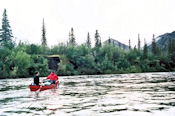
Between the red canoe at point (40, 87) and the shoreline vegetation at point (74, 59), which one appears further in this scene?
the shoreline vegetation at point (74, 59)

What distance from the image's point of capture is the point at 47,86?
27.7 m

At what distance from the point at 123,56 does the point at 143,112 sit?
99750 millimetres

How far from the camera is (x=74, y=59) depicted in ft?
338

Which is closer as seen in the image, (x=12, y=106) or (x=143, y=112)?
(x=143, y=112)

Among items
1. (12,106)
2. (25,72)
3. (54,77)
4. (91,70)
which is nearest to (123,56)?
(91,70)

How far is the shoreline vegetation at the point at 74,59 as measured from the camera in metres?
75.2

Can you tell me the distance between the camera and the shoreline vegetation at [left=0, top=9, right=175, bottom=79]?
7525cm

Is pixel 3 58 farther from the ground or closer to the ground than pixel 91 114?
farther from the ground

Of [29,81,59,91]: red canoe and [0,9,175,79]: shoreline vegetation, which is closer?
[29,81,59,91]: red canoe

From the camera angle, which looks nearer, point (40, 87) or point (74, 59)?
point (40, 87)

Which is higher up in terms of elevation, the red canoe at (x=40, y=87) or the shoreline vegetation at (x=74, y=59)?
the shoreline vegetation at (x=74, y=59)

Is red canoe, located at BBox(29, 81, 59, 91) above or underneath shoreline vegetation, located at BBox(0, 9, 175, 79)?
underneath

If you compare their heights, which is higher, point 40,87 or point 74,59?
point 74,59

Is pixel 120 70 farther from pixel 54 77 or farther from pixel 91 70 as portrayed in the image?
pixel 54 77
